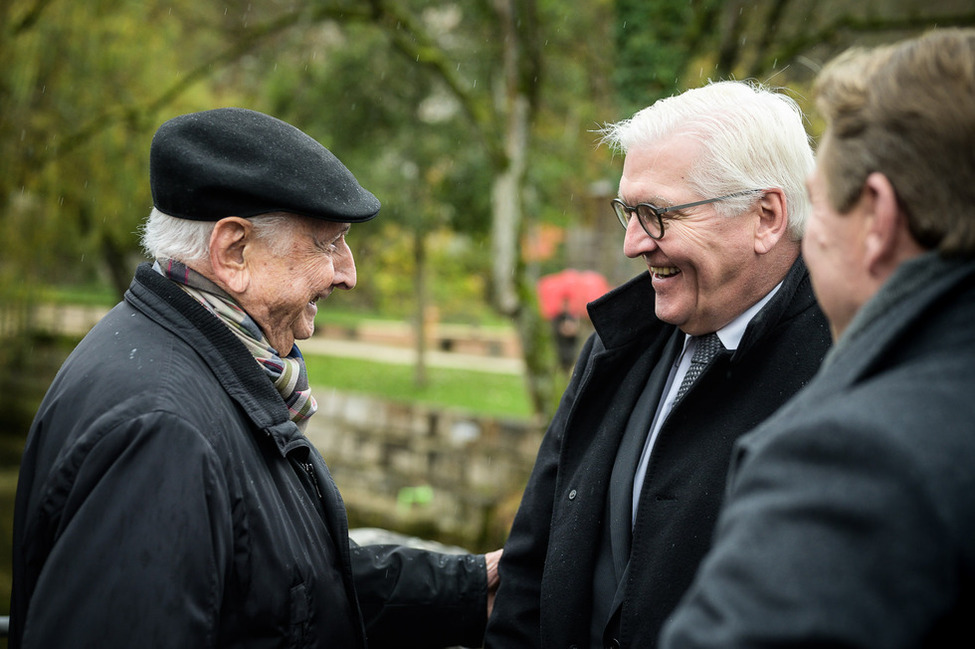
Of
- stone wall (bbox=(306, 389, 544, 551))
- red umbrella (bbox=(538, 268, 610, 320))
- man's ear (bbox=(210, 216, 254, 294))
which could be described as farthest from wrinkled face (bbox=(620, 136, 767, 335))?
red umbrella (bbox=(538, 268, 610, 320))

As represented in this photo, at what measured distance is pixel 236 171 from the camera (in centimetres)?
183

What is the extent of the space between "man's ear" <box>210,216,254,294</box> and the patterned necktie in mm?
1066

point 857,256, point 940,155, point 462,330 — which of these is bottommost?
point 462,330

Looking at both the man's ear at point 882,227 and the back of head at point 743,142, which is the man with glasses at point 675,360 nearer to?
the back of head at point 743,142

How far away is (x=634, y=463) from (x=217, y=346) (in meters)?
1.03

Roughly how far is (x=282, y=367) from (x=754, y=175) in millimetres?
1219

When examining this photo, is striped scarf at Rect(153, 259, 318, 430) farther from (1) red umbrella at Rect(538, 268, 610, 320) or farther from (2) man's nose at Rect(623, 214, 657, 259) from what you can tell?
(1) red umbrella at Rect(538, 268, 610, 320)

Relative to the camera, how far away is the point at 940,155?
3.41 feet

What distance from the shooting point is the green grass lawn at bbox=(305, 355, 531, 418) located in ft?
42.0

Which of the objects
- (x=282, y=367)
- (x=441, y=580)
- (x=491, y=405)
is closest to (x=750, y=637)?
(x=282, y=367)

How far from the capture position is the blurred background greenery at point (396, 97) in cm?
818

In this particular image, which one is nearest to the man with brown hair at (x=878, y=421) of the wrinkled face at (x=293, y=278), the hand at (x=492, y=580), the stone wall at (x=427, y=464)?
the wrinkled face at (x=293, y=278)

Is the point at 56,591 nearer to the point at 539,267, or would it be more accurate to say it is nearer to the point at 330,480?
the point at 330,480

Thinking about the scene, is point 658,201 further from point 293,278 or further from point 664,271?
point 293,278
